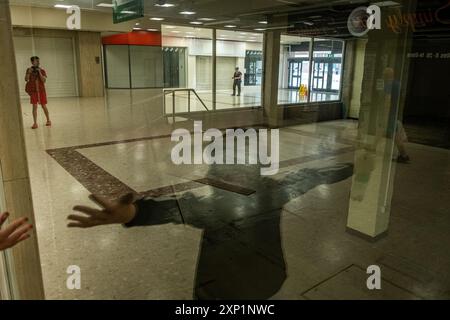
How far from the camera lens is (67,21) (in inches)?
378

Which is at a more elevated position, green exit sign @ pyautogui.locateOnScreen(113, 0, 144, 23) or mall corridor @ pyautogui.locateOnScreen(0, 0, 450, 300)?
green exit sign @ pyautogui.locateOnScreen(113, 0, 144, 23)

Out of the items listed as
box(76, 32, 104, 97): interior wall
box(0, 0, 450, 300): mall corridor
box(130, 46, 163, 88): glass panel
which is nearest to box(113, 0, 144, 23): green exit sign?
box(0, 0, 450, 300): mall corridor

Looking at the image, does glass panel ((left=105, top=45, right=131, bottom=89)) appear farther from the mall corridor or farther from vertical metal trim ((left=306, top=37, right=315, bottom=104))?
vertical metal trim ((left=306, top=37, right=315, bottom=104))

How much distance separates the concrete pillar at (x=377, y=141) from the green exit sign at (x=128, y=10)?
3244mm

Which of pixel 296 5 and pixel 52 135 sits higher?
pixel 296 5

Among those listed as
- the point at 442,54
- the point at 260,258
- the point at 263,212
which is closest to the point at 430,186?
the point at 263,212

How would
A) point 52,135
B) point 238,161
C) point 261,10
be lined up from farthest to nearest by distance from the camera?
point 261,10
point 52,135
point 238,161

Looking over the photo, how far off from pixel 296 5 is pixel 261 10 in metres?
0.85

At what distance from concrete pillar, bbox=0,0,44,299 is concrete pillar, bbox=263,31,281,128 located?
7207mm

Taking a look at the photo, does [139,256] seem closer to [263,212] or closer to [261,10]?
[263,212]

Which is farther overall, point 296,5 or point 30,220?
point 296,5

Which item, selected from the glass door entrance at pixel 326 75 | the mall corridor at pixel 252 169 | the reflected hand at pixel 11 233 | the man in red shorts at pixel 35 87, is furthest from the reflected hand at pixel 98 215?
the glass door entrance at pixel 326 75

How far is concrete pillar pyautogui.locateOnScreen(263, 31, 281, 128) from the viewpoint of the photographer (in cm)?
830

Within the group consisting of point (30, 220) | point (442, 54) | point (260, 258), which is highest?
point (442, 54)
